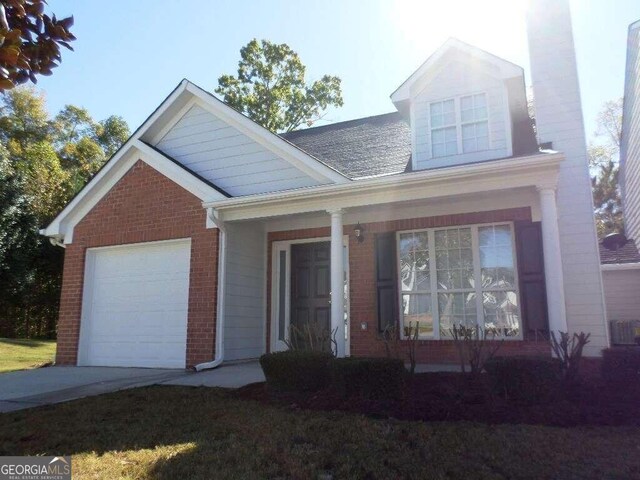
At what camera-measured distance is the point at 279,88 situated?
87.1 feet

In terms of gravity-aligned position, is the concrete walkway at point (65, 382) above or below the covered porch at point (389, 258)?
below

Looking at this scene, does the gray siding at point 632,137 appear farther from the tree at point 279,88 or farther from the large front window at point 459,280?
the tree at point 279,88

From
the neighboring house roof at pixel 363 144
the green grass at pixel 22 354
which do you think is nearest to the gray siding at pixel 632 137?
the neighboring house roof at pixel 363 144

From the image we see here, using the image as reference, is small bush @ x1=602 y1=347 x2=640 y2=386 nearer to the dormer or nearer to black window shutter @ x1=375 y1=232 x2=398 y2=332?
black window shutter @ x1=375 y1=232 x2=398 y2=332

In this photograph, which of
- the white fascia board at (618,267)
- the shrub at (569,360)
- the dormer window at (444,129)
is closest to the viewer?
the shrub at (569,360)

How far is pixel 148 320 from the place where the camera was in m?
9.80

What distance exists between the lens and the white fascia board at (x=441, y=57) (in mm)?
8406

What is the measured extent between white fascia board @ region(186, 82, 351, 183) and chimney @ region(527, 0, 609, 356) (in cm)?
362

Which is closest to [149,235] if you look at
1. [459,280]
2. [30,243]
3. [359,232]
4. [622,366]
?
[359,232]

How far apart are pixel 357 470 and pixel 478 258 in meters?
5.62

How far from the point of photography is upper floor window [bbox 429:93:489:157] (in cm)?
859

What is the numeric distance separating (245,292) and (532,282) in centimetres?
510

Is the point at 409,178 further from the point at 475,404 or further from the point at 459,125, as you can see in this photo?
the point at 475,404

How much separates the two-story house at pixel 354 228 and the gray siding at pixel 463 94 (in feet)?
0.08
